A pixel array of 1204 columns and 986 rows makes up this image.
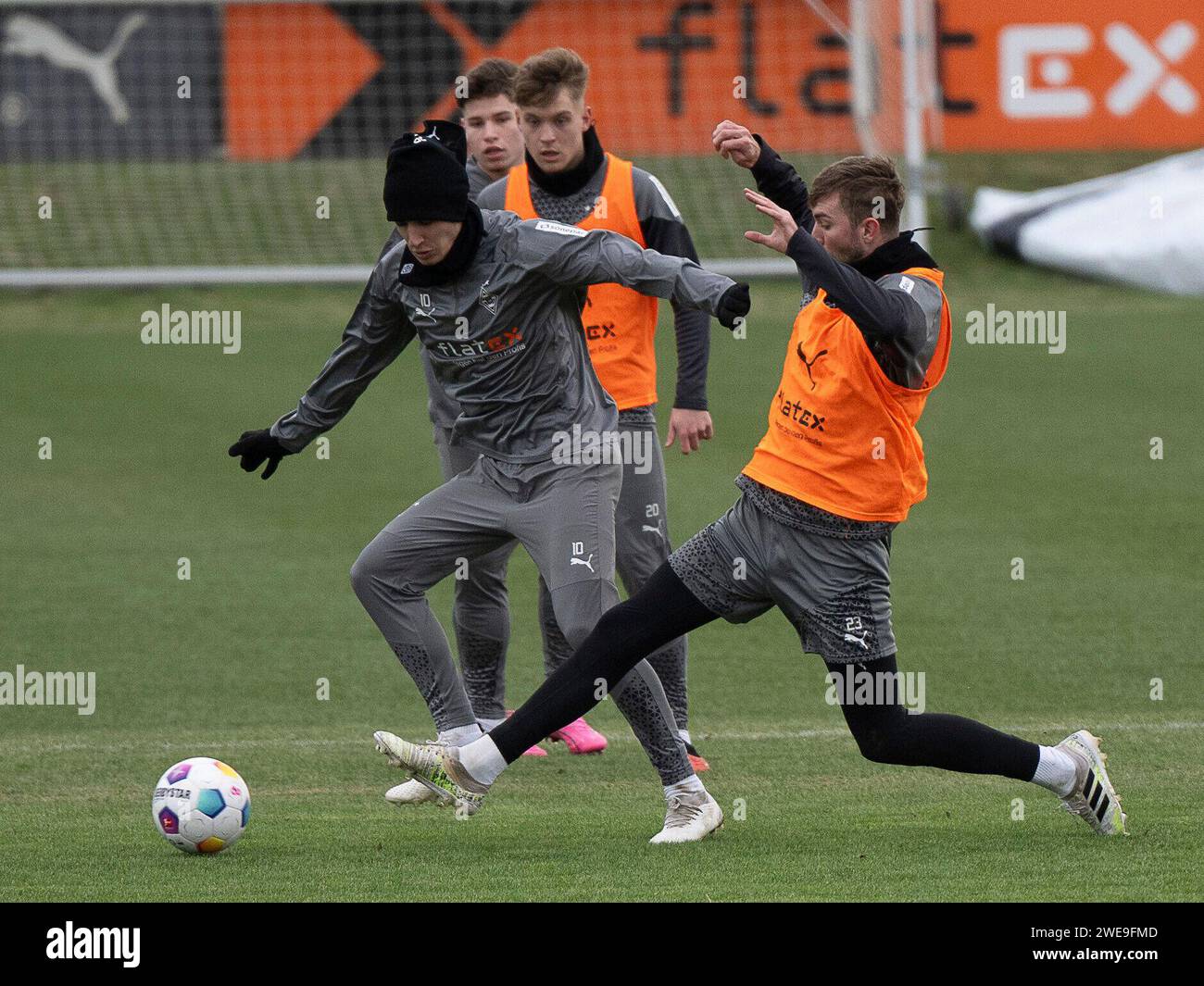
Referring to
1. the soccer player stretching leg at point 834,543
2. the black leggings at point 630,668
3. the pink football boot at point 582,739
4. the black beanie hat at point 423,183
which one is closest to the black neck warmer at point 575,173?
the black beanie hat at point 423,183

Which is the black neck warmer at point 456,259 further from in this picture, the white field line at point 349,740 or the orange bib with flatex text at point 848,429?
the white field line at point 349,740

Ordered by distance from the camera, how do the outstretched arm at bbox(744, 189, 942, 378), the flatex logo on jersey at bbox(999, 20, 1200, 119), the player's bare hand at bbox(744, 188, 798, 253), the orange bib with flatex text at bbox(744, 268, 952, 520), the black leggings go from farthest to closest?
the flatex logo on jersey at bbox(999, 20, 1200, 119)
the black leggings
the orange bib with flatex text at bbox(744, 268, 952, 520)
the player's bare hand at bbox(744, 188, 798, 253)
the outstretched arm at bbox(744, 189, 942, 378)

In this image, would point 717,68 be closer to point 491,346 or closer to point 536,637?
point 536,637

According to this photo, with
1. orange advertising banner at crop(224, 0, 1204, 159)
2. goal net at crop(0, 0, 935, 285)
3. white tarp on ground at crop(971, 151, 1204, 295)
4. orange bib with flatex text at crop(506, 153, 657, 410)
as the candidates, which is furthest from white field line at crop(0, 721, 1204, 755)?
orange advertising banner at crop(224, 0, 1204, 159)

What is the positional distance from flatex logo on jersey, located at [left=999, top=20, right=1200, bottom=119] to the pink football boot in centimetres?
1303

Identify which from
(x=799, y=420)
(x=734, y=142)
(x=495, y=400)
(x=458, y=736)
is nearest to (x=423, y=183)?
(x=495, y=400)

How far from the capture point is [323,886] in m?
5.22

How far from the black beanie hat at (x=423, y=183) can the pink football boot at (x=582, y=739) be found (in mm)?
2249

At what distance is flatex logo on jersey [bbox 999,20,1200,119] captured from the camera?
61.6 feet

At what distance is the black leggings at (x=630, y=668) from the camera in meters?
5.55

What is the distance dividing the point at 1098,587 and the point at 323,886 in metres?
5.80

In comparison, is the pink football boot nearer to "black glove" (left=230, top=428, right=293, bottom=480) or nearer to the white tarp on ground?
"black glove" (left=230, top=428, right=293, bottom=480)

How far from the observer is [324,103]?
1820 cm

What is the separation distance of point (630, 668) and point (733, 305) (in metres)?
1.07
